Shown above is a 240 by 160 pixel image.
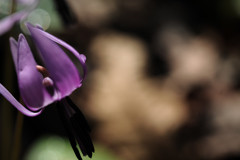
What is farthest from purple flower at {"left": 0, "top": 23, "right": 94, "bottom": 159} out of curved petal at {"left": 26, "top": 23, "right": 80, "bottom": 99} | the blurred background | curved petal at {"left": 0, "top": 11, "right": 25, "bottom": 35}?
the blurred background

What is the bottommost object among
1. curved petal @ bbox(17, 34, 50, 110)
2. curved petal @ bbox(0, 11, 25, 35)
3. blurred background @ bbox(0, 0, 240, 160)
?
blurred background @ bbox(0, 0, 240, 160)

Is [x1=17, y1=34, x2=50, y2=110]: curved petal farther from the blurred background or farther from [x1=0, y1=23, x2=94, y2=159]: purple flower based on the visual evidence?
the blurred background

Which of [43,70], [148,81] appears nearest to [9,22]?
[43,70]

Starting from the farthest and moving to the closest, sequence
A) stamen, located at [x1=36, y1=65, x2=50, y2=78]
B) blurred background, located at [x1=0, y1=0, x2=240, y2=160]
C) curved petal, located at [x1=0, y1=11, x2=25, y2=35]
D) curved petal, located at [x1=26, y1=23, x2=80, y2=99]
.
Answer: blurred background, located at [x1=0, y1=0, x2=240, y2=160] → curved petal, located at [x1=0, y1=11, x2=25, y2=35] → stamen, located at [x1=36, y1=65, x2=50, y2=78] → curved petal, located at [x1=26, y1=23, x2=80, y2=99]

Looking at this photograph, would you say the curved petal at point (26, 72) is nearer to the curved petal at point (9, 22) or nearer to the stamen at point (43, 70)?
the stamen at point (43, 70)

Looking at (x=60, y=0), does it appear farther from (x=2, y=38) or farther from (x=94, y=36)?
(x=94, y=36)

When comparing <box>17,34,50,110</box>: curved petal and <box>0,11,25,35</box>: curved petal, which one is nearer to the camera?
<box>17,34,50,110</box>: curved petal

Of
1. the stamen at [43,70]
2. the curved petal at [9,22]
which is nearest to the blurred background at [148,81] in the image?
the curved petal at [9,22]

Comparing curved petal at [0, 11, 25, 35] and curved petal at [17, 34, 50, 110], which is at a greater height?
curved petal at [17, 34, 50, 110]

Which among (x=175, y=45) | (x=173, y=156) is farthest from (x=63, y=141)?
(x=175, y=45)

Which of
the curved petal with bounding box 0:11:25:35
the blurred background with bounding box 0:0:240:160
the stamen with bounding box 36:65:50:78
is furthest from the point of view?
the blurred background with bounding box 0:0:240:160
